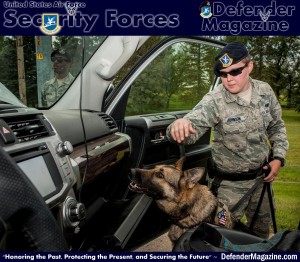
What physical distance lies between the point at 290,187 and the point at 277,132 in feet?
11.2

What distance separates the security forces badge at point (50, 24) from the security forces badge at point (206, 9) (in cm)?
125

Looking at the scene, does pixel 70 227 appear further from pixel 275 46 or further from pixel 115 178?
pixel 275 46

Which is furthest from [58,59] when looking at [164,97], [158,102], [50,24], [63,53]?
[164,97]

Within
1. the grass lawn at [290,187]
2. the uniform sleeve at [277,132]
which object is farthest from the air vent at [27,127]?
the grass lawn at [290,187]

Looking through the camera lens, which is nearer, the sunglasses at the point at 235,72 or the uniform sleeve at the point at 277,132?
the sunglasses at the point at 235,72

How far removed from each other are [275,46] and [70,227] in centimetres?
587

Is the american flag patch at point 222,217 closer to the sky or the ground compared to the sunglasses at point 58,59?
closer to the ground

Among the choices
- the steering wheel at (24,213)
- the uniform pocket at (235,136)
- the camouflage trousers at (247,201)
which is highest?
the steering wheel at (24,213)

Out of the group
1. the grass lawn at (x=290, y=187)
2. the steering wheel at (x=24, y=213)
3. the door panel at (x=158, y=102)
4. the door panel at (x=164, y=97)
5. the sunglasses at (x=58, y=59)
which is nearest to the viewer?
the steering wheel at (x=24, y=213)

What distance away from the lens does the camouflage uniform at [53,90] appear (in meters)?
2.75

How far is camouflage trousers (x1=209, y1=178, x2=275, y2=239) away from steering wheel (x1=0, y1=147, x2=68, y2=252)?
2.55 metres

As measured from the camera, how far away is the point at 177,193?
3.16 meters

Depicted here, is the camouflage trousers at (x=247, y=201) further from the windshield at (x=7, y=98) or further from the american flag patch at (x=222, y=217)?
the windshield at (x=7, y=98)

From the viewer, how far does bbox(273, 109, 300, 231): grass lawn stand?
15.6ft
